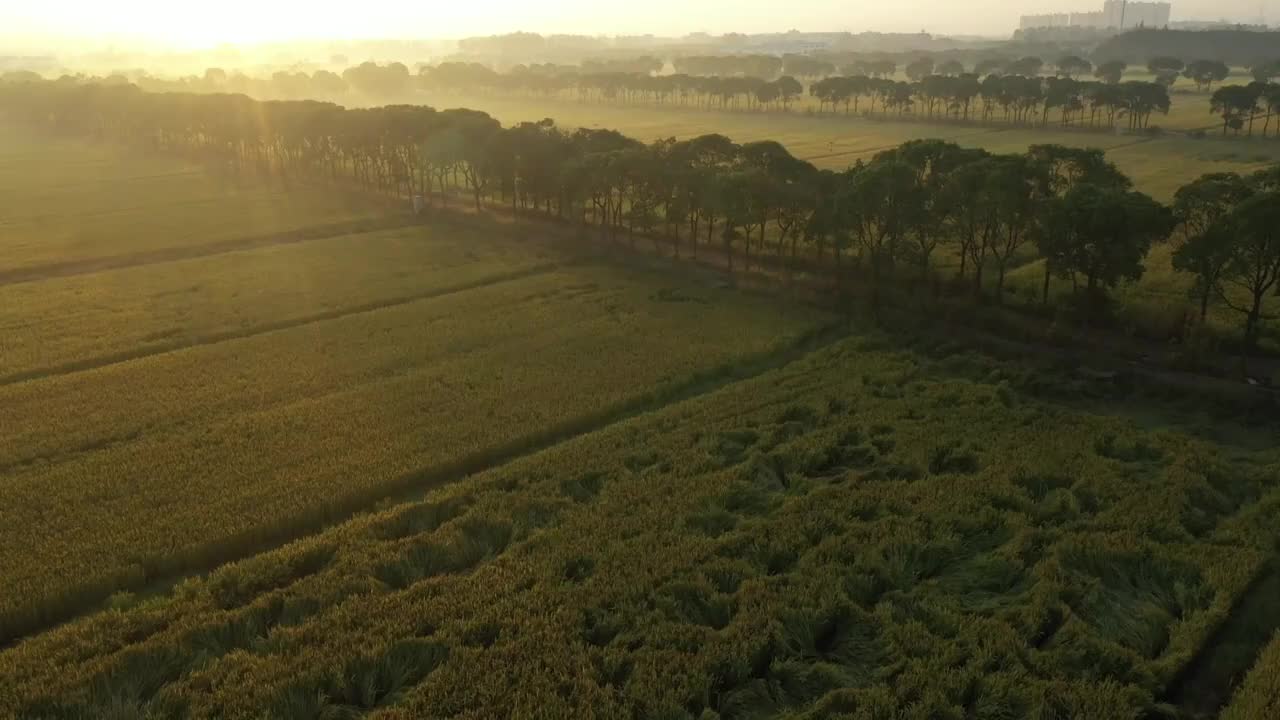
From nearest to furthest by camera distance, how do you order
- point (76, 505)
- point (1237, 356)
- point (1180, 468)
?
point (76, 505)
point (1180, 468)
point (1237, 356)

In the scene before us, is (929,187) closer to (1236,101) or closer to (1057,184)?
(1057,184)

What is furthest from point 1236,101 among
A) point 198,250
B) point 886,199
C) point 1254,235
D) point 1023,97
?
point 198,250

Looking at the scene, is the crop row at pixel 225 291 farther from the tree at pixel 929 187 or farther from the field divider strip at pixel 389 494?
the tree at pixel 929 187

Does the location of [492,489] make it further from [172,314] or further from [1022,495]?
[172,314]

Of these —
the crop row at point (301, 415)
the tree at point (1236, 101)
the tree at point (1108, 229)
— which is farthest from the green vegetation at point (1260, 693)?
the tree at point (1236, 101)

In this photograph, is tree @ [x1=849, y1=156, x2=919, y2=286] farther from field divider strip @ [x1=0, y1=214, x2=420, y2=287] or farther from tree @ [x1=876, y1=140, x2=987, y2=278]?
field divider strip @ [x1=0, y1=214, x2=420, y2=287]

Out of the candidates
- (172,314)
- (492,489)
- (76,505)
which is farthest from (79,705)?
(172,314)

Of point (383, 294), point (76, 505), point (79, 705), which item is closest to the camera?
point (79, 705)
